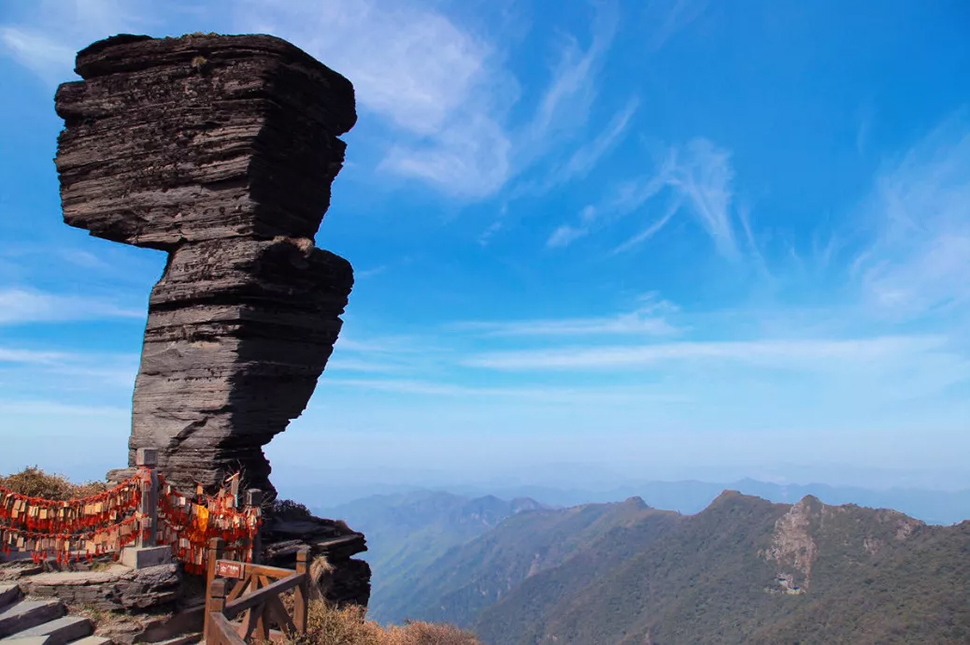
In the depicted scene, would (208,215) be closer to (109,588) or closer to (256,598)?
(109,588)

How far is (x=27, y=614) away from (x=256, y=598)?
429 centimetres

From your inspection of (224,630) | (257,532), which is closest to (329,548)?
(257,532)

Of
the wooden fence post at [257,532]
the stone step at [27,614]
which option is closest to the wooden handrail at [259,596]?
the stone step at [27,614]

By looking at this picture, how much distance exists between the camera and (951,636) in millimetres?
81625

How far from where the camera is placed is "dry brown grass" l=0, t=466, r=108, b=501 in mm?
16281

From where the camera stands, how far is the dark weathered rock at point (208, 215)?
60.3 feet

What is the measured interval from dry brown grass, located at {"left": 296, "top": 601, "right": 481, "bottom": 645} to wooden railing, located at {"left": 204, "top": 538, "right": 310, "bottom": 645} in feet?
1.72

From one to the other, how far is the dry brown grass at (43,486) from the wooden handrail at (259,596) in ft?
26.4

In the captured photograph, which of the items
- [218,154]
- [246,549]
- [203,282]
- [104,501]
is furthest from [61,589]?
[218,154]

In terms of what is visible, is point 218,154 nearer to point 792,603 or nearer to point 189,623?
point 189,623

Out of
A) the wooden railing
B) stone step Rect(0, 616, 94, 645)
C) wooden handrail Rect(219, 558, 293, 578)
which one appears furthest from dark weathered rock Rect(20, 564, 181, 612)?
wooden handrail Rect(219, 558, 293, 578)

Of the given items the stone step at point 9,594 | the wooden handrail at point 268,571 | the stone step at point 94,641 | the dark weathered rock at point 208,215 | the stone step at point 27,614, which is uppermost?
the dark weathered rock at point 208,215

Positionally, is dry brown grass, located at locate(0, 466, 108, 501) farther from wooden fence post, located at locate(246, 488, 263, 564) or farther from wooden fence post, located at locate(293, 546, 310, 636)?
wooden fence post, located at locate(293, 546, 310, 636)

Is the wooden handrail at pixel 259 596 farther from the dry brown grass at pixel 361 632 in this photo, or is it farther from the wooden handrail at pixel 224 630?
the dry brown grass at pixel 361 632
